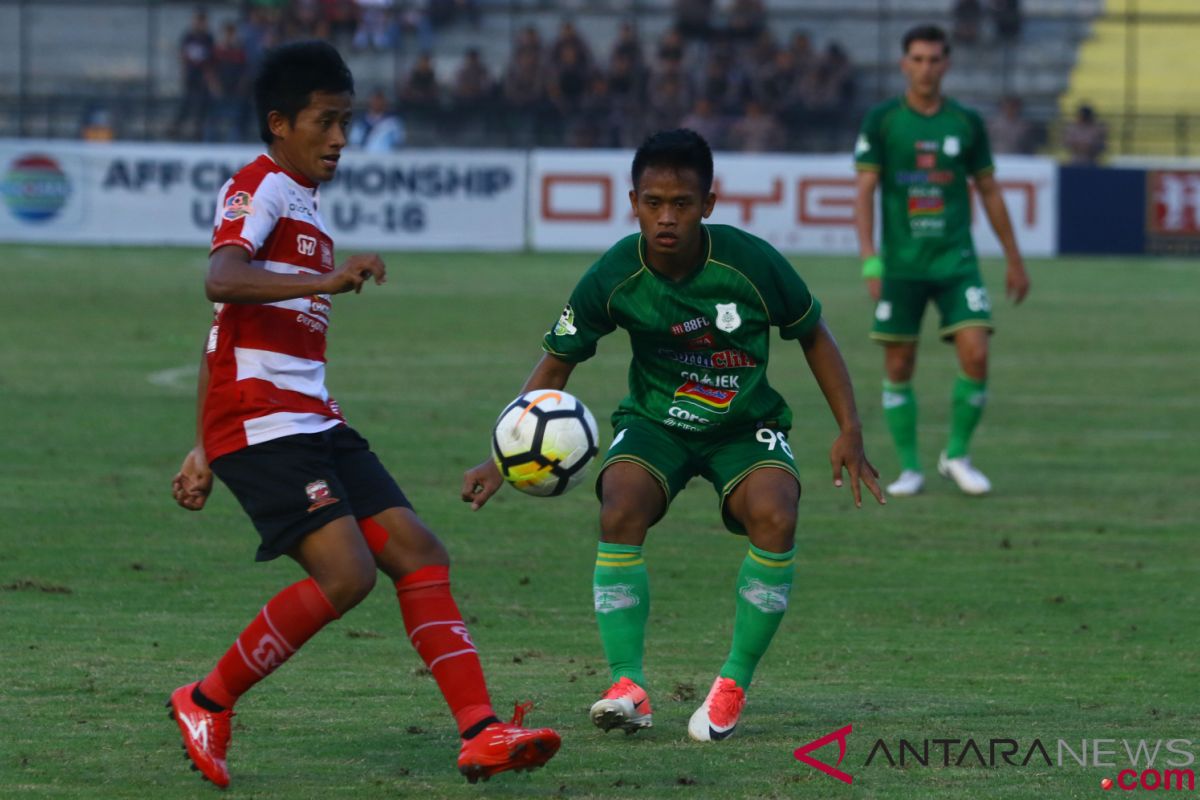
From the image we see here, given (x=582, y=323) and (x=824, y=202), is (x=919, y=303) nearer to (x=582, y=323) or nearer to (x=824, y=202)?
(x=582, y=323)

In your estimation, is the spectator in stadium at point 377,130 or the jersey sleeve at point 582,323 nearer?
the jersey sleeve at point 582,323

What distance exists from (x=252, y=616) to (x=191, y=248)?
20.6 meters

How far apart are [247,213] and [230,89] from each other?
2733 cm

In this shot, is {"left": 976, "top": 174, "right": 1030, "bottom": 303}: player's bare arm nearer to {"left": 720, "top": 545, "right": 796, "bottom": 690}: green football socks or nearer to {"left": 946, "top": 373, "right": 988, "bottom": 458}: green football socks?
{"left": 946, "top": 373, "right": 988, "bottom": 458}: green football socks

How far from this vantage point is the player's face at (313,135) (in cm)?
529

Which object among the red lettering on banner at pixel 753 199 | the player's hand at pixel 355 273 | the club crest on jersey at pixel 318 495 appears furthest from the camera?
the red lettering on banner at pixel 753 199

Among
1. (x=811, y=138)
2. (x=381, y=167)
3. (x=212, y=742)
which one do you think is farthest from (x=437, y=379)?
(x=811, y=138)

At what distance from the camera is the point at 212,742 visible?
198 inches

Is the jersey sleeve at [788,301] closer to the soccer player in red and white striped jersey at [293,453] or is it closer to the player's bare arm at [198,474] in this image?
the soccer player in red and white striped jersey at [293,453]

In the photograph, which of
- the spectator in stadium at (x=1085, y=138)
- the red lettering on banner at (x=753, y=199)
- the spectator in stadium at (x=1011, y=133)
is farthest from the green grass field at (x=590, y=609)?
the spectator in stadium at (x=1011, y=133)

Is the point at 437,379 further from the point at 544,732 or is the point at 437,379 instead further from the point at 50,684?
the point at 544,732

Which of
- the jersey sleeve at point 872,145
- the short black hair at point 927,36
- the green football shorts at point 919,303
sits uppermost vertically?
the short black hair at point 927,36

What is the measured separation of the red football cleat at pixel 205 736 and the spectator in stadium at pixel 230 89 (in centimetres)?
2647

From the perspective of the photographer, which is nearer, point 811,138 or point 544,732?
point 544,732
